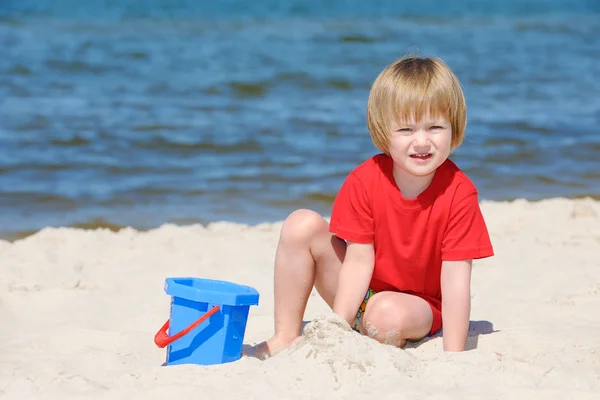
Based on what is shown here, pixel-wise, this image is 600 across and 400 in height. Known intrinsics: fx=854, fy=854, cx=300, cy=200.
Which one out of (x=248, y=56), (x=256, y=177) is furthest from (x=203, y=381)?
(x=248, y=56)

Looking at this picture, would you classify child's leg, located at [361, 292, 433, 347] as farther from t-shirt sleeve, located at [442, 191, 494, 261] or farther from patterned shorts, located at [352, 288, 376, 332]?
t-shirt sleeve, located at [442, 191, 494, 261]

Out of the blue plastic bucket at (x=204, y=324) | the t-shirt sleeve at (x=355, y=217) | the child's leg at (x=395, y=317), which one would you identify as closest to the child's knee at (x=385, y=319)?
the child's leg at (x=395, y=317)

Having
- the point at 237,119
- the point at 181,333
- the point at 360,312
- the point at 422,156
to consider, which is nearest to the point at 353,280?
the point at 360,312

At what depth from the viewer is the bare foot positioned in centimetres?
308

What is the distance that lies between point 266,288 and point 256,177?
103 inches

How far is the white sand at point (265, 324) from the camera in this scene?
8.36 feet

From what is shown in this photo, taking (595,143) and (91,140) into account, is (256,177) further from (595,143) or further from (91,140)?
(595,143)

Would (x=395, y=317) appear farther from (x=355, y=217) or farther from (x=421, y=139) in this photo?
(x=421, y=139)

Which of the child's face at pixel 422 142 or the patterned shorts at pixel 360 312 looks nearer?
the child's face at pixel 422 142

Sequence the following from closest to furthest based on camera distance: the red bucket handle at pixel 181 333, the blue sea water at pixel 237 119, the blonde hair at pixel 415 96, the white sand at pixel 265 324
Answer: the white sand at pixel 265 324, the red bucket handle at pixel 181 333, the blonde hair at pixel 415 96, the blue sea water at pixel 237 119

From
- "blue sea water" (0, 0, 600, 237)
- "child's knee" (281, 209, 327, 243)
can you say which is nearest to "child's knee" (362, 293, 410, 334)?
"child's knee" (281, 209, 327, 243)

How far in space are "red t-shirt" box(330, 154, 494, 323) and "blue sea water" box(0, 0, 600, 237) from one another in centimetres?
85

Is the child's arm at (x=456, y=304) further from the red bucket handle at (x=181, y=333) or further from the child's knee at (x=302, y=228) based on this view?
the red bucket handle at (x=181, y=333)

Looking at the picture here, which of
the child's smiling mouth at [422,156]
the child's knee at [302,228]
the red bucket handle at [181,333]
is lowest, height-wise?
the red bucket handle at [181,333]
